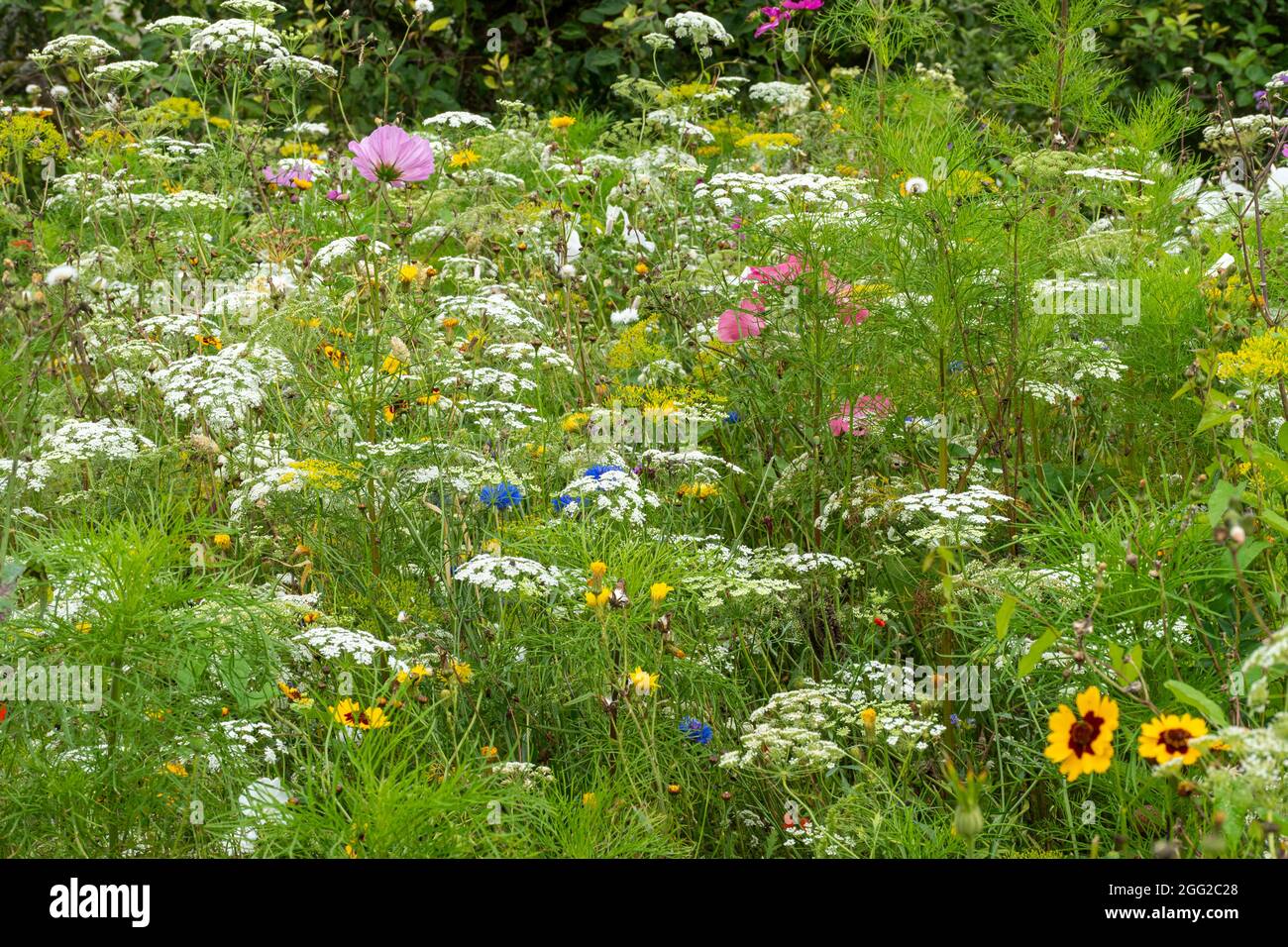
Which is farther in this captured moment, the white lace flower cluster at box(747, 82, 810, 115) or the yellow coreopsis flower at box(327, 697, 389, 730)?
the white lace flower cluster at box(747, 82, 810, 115)

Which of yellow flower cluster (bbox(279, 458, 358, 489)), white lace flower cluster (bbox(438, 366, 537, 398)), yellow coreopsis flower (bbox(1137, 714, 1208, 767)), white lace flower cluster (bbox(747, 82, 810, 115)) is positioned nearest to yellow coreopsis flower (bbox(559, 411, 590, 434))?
white lace flower cluster (bbox(438, 366, 537, 398))

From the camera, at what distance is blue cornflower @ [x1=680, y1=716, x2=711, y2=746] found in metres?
2.34

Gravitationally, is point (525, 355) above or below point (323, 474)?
above

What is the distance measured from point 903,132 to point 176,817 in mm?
2292

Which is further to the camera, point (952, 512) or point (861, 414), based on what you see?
point (861, 414)

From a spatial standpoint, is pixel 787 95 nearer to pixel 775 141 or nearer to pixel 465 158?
pixel 775 141

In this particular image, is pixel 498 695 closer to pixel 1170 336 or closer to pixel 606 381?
pixel 606 381

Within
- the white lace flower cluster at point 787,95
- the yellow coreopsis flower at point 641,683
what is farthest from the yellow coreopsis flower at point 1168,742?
the white lace flower cluster at point 787,95

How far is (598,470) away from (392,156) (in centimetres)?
114

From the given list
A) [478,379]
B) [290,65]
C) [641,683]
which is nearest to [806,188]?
[478,379]

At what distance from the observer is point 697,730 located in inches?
93.0

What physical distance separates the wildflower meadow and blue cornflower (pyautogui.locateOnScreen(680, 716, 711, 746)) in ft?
0.03

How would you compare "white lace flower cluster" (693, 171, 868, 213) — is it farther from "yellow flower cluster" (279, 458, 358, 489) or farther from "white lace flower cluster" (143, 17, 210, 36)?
"white lace flower cluster" (143, 17, 210, 36)

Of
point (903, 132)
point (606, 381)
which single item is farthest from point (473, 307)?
point (903, 132)
